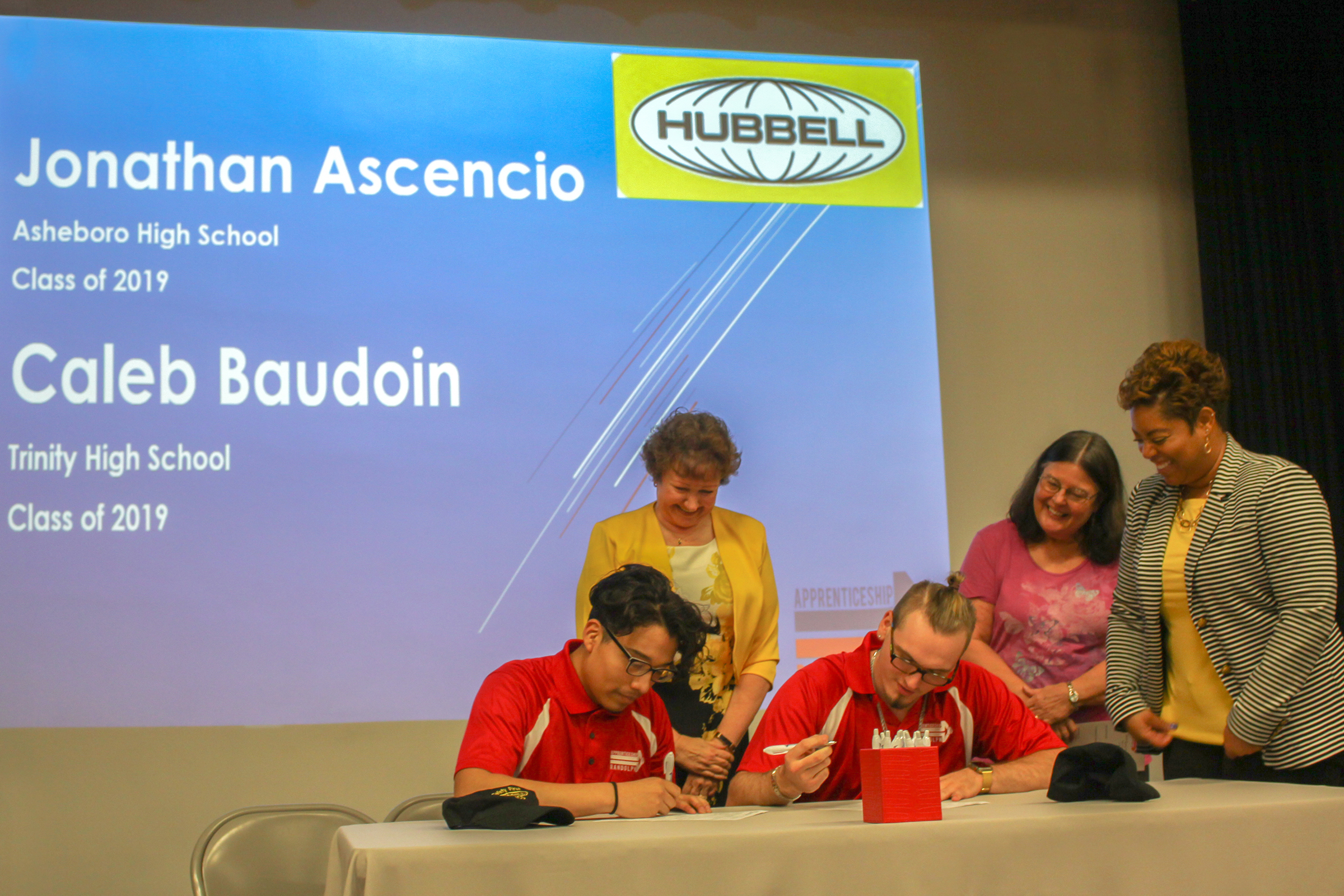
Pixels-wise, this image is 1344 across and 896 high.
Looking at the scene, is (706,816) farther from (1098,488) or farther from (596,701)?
(1098,488)

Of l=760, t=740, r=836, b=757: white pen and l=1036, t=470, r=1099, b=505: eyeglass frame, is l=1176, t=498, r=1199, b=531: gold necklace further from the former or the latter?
l=760, t=740, r=836, b=757: white pen

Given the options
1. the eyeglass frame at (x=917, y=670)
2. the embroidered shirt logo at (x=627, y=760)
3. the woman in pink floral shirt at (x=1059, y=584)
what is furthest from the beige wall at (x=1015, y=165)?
the embroidered shirt logo at (x=627, y=760)

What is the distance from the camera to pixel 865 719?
6.67 feet

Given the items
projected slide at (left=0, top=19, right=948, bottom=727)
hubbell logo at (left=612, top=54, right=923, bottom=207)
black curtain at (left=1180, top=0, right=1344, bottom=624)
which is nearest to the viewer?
projected slide at (left=0, top=19, right=948, bottom=727)

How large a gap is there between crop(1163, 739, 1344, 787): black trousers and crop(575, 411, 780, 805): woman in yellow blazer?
86 cm

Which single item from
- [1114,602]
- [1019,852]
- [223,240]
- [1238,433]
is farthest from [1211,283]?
[223,240]

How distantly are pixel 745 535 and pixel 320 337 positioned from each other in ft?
4.46

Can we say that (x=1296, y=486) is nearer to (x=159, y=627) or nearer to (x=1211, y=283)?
(x=1211, y=283)

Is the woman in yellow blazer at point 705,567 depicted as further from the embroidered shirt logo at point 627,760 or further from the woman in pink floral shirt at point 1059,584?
the woman in pink floral shirt at point 1059,584

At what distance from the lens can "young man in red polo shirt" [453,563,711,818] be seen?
1.81 meters

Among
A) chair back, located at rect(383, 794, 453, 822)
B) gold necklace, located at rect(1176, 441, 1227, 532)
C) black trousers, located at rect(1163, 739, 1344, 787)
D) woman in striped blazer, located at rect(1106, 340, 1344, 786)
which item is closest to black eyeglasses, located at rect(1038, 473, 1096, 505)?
woman in striped blazer, located at rect(1106, 340, 1344, 786)

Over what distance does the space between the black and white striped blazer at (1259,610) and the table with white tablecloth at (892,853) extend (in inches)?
12.9

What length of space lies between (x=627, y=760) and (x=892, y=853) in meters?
0.65

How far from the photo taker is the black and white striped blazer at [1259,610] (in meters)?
1.98
